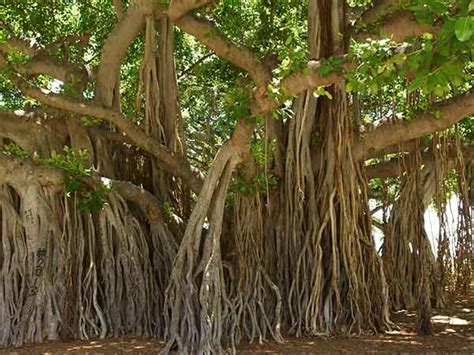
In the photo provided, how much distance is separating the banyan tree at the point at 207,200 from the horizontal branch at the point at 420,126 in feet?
0.04

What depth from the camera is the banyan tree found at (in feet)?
16.3

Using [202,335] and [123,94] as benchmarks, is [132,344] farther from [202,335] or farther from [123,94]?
[123,94]

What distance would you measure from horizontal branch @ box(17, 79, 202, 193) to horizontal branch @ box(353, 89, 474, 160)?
1482 mm

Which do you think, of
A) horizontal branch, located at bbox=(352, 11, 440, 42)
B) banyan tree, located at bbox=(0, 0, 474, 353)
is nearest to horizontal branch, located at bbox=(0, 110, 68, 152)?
banyan tree, located at bbox=(0, 0, 474, 353)

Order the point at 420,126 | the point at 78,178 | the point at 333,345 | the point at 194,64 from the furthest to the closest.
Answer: the point at 194,64, the point at 78,178, the point at 420,126, the point at 333,345

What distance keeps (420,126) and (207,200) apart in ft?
5.87

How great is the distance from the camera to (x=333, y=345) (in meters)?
4.80

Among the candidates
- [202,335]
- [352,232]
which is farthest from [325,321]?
[202,335]

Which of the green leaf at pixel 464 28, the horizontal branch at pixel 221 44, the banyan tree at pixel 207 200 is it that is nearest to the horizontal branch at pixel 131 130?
the banyan tree at pixel 207 200

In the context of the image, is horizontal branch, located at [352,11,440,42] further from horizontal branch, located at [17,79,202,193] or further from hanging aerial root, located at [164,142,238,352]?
horizontal branch, located at [17,79,202,193]

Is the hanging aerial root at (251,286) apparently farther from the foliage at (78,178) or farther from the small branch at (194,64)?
the small branch at (194,64)

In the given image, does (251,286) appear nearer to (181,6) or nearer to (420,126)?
(420,126)

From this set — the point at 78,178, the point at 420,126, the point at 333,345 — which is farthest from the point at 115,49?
the point at 333,345

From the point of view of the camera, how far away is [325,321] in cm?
524
